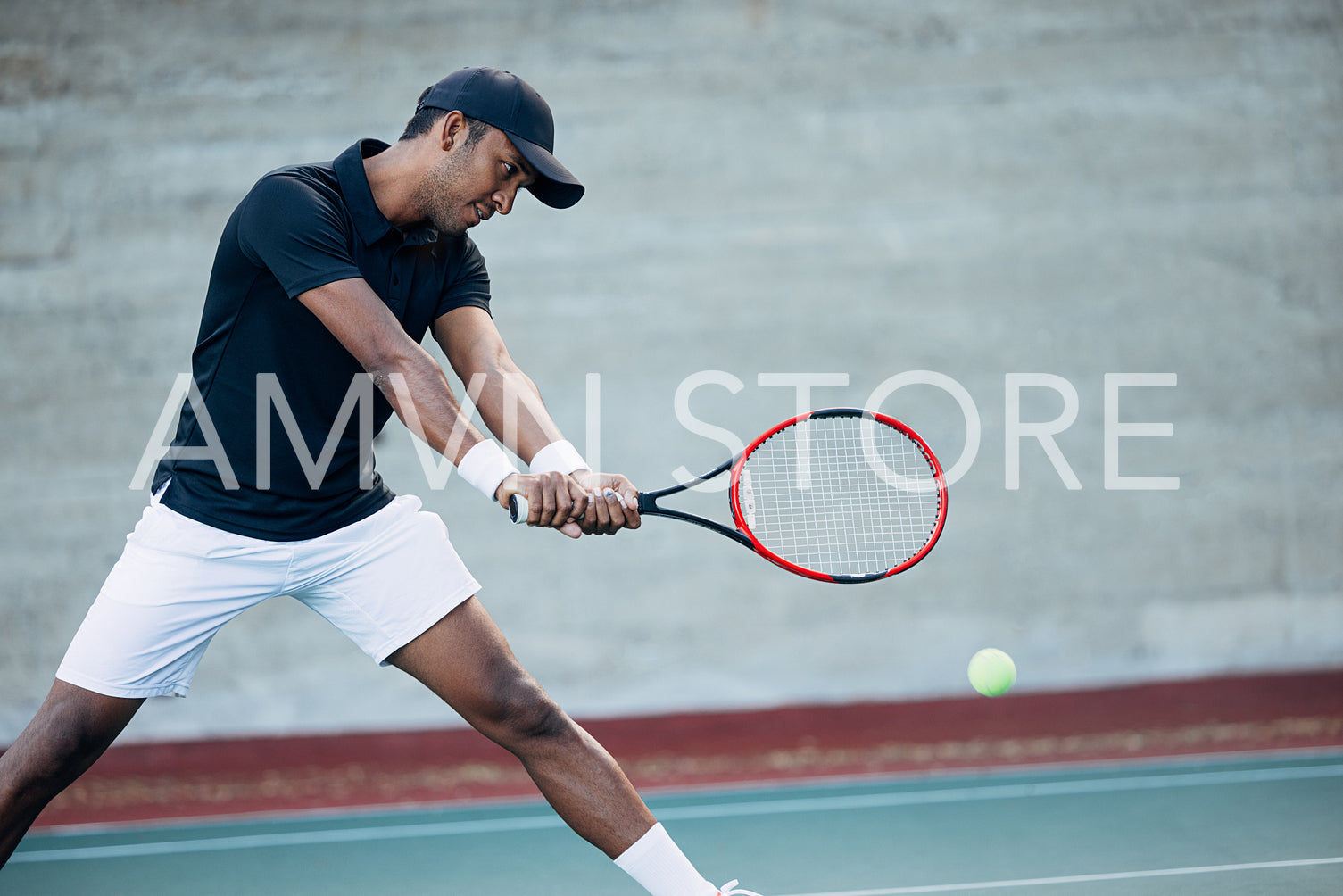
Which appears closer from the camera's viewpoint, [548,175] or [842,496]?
[548,175]

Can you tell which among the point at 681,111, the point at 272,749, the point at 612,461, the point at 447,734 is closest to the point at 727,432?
the point at 612,461

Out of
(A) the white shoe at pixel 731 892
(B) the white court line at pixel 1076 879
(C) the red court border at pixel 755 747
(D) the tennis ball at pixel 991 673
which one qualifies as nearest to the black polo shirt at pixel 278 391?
(A) the white shoe at pixel 731 892

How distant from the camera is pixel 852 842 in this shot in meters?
3.46

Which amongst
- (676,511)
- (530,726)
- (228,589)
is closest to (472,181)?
(676,511)

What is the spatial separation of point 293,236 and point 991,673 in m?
2.82

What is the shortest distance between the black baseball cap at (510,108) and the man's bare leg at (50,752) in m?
1.24

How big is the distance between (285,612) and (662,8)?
2.72m

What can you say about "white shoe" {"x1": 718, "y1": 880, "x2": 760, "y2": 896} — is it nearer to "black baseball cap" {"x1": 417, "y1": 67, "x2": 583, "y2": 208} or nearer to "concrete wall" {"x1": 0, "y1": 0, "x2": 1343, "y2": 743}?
"black baseball cap" {"x1": 417, "y1": 67, "x2": 583, "y2": 208}

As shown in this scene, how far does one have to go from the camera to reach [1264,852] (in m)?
3.17

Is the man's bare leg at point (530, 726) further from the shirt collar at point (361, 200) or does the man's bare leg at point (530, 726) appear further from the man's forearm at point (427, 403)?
the shirt collar at point (361, 200)

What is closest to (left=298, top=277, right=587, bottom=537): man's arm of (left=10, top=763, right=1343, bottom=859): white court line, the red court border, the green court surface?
the green court surface

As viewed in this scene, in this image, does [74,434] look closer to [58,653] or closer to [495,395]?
[58,653]

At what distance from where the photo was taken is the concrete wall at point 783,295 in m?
4.33

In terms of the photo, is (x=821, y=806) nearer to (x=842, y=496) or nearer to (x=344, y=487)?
(x=842, y=496)
